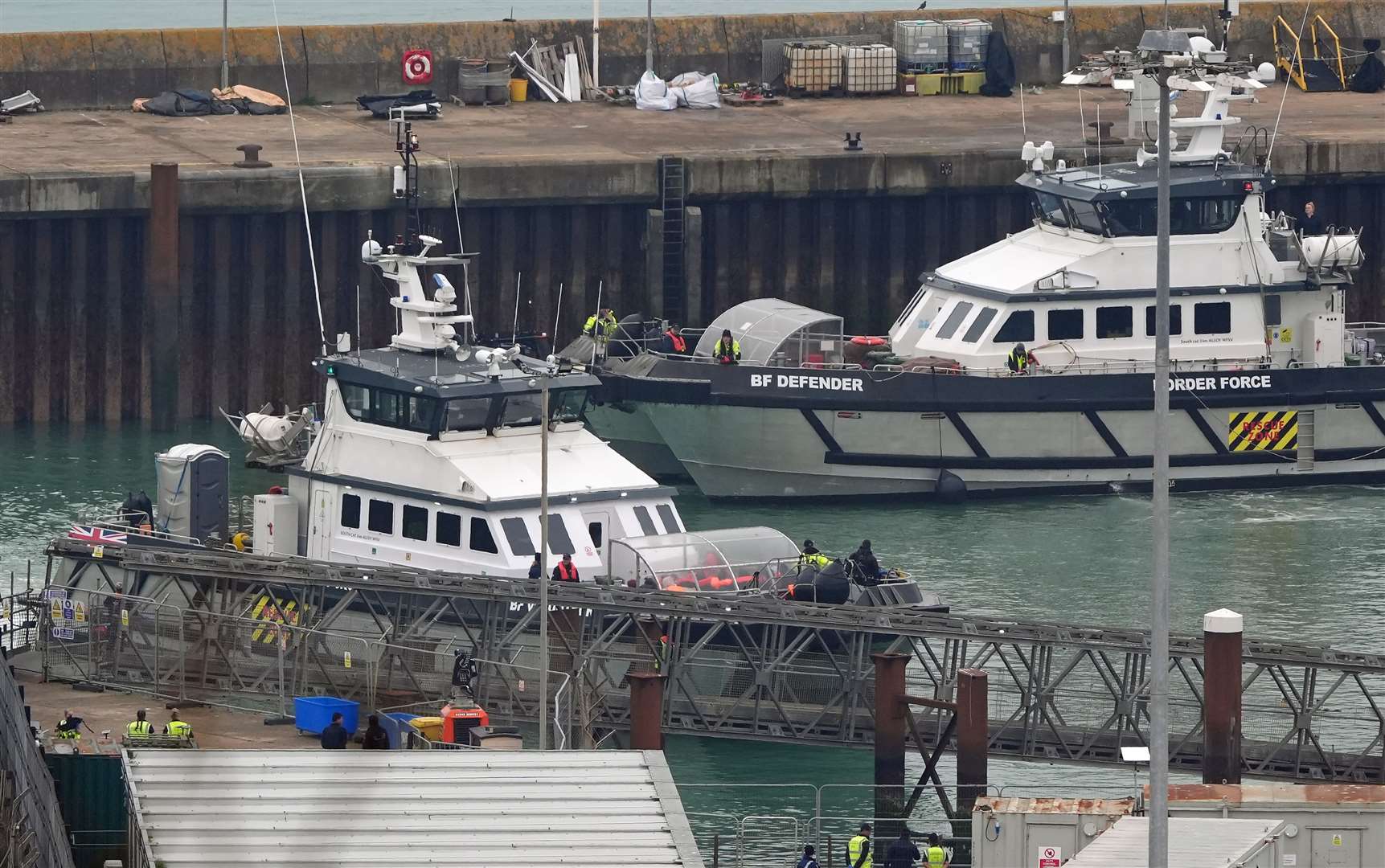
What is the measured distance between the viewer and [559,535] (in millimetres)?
32125

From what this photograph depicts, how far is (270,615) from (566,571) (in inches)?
126

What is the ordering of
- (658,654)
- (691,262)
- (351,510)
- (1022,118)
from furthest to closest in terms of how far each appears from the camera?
(1022,118) < (691,262) < (351,510) < (658,654)

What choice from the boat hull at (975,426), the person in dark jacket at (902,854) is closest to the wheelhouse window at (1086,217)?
the boat hull at (975,426)

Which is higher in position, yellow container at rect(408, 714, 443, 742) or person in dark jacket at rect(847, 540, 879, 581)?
person in dark jacket at rect(847, 540, 879, 581)

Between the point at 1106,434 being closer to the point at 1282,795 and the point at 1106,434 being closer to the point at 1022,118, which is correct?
the point at 1022,118

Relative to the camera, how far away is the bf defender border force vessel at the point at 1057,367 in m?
43.8

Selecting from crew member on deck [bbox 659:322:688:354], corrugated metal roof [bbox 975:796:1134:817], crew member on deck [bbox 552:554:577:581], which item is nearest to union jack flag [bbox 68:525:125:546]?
crew member on deck [bbox 552:554:577:581]

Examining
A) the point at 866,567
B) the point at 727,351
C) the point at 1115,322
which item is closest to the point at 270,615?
the point at 866,567

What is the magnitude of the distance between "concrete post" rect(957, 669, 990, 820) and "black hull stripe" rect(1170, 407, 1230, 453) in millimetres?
17438

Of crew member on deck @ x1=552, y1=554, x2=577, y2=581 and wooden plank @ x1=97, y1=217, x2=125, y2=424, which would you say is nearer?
crew member on deck @ x1=552, y1=554, x2=577, y2=581

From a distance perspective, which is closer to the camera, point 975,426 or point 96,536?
point 96,536

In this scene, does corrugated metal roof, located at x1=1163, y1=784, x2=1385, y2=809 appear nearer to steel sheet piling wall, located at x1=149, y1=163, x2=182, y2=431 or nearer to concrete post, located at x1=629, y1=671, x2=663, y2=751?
concrete post, located at x1=629, y1=671, x2=663, y2=751

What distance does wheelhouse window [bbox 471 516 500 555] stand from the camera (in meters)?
32.1

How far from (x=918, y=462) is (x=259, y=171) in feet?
39.3
